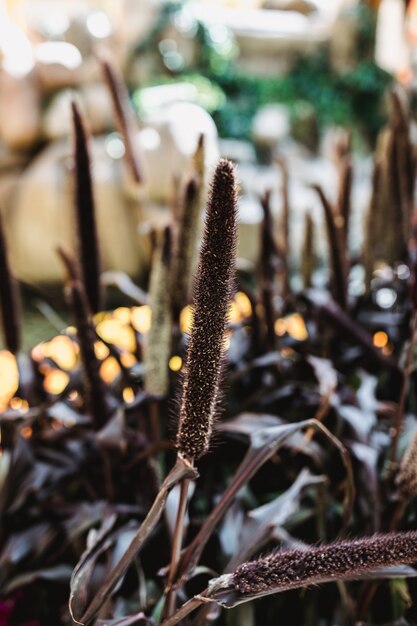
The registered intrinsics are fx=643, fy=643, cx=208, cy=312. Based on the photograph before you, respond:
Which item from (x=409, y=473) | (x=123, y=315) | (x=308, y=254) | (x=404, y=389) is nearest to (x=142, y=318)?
(x=123, y=315)

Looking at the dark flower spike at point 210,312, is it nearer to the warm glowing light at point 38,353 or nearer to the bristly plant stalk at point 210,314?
the bristly plant stalk at point 210,314

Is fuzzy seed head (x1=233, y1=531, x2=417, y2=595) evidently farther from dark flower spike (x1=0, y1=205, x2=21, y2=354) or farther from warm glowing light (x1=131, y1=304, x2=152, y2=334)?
dark flower spike (x1=0, y1=205, x2=21, y2=354)

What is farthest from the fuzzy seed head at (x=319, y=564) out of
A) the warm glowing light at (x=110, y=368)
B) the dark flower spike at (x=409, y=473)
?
the warm glowing light at (x=110, y=368)

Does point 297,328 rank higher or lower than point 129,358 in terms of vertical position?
lower

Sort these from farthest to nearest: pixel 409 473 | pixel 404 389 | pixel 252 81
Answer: pixel 252 81 → pixel 404 389 → pixel 409 473

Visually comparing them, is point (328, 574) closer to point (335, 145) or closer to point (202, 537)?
point (202, 537)

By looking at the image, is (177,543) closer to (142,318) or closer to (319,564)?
(319,564)

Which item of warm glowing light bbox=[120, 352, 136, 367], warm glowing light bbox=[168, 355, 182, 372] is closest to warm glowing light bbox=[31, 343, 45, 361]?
warm glowing light bbox=[120, 352, 136, 367]
